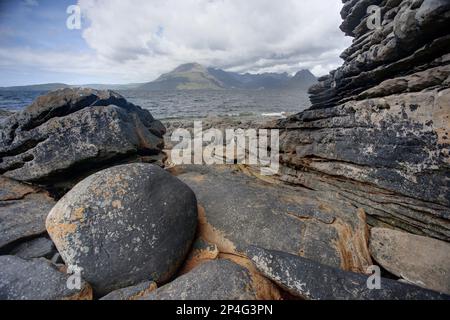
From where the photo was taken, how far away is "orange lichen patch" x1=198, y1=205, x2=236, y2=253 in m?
4.22

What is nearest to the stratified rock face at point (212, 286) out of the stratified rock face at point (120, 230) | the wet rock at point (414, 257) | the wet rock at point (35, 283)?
the stratified rock face at point (120, 230)

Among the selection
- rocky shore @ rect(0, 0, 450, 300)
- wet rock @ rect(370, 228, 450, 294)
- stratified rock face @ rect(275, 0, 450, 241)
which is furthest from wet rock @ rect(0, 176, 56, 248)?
wet rock @ rect(370, 228, 450, 294)

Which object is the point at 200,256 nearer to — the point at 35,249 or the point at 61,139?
the point at 35,249

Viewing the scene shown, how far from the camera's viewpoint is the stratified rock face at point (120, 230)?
328 cm

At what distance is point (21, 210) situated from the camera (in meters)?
4.73

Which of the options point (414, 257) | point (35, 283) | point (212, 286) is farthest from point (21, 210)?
point (414, 257)

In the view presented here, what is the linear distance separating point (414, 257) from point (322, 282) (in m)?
2.24

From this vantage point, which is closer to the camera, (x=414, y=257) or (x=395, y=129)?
(x=414, y=257)

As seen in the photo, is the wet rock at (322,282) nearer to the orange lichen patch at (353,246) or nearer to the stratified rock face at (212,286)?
the stratified rock face at (212,286)

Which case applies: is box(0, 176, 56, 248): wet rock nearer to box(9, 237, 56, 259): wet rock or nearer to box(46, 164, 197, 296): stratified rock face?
box(9, 237, 56, 259): wet rock

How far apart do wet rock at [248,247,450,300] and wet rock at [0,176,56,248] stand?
13.9 ft

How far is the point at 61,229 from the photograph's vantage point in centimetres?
341

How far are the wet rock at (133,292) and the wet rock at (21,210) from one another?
244cm
